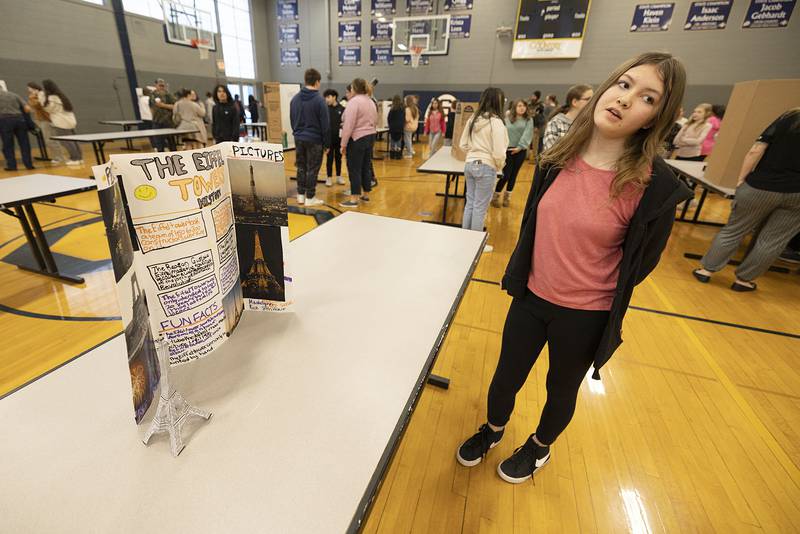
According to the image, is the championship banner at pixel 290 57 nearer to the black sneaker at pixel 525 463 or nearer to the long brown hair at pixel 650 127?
the long brown hair at pixel 650 127

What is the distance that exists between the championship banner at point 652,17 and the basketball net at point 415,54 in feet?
19.3

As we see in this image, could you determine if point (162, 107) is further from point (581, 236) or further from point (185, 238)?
point (581, 236)

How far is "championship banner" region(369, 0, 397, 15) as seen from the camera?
11.7 m

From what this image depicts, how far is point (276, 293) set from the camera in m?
1.04

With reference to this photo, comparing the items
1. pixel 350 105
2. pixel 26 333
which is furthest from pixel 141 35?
pixel 26 333

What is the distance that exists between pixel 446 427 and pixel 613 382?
1.07 metres

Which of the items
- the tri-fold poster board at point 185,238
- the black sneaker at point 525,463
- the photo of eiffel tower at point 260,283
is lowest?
the black sneaker at point 525,463

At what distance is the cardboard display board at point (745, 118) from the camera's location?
349cm

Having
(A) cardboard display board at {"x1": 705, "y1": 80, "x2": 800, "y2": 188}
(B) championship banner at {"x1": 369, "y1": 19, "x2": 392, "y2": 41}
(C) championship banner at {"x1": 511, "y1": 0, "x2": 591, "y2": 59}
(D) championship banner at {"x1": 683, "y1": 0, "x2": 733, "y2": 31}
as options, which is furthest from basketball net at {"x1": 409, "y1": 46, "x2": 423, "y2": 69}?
(A) cardboard display board at {"x1": 705, "y1": 80, "x2": 800, "y2": 188}

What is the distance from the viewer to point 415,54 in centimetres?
1174

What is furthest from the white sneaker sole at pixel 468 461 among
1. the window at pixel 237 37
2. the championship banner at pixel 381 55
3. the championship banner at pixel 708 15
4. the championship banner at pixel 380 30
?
the window at pixel 237 37

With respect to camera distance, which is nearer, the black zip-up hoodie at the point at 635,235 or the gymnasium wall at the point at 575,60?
the black zip-up hoodie at the point at 635,235

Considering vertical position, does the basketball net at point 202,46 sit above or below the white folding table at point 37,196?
above

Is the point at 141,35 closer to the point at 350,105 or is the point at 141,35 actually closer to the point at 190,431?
the point at 350,105
